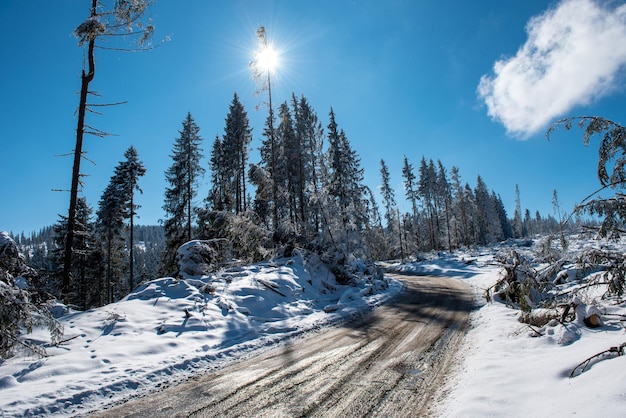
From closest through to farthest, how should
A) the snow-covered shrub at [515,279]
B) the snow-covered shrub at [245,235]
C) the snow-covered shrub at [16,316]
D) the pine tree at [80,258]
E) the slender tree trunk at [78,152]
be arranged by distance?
the snow-covered shrub at [16,316], the snow-covered shrub at [515,279], the slender tree trunk at [78,152], the snow-covered shrub at [245,235], the pine tree at [80,258]

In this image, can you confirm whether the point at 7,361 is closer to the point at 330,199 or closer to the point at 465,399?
the point at 465,399

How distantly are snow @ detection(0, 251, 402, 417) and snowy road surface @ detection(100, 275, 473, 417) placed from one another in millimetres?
753

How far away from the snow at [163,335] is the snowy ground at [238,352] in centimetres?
3

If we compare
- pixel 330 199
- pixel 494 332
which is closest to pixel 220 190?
pixel 330 199

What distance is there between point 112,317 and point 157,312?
50.8 inches

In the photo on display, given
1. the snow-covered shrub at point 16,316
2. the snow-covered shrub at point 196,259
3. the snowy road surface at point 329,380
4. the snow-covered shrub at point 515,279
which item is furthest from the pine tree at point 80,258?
the snow-covered shrub at point 515,279

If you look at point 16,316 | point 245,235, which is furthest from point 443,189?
point 16,316

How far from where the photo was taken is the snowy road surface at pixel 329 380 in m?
4.91

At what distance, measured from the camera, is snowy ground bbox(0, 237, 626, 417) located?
4.19 metres

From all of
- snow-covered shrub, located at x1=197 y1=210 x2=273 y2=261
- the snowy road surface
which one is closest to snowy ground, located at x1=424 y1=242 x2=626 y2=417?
the snowy road surface

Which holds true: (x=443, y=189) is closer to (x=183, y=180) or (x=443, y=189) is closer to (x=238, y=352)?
(x=183, y=180)

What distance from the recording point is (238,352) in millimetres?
7980

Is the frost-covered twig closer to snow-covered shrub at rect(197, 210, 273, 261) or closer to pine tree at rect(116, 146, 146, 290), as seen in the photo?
snow-covered shrub at rect(197, 210, 273, 261)

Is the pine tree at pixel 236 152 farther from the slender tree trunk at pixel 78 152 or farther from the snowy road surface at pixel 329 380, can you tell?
the snowy road surface at pixel 329 380
